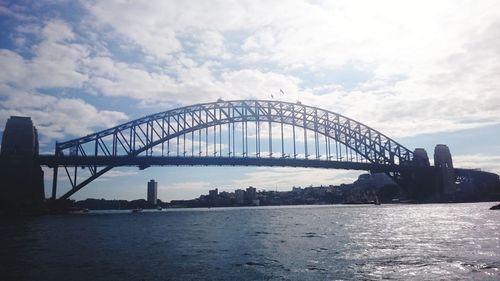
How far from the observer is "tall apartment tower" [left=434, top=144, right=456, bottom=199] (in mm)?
114500

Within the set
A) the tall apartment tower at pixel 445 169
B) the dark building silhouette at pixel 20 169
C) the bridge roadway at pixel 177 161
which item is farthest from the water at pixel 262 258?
the tall apartment tower at pixel 445 169

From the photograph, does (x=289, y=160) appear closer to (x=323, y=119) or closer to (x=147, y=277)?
(x=323, y=119)

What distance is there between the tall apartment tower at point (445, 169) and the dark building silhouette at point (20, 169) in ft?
311

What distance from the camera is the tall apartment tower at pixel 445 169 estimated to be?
376 ft

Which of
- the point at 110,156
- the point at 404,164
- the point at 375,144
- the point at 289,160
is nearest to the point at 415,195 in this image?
the point at 404,164

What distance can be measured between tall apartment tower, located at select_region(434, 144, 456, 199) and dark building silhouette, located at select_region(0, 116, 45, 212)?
94.8 metres

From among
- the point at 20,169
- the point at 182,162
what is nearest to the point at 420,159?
the point at 182,162

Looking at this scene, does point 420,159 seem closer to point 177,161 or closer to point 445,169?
point 445,169

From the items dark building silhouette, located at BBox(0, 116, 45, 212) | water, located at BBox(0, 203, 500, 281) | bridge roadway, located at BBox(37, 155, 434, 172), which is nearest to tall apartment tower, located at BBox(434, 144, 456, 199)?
bridge roadway, located at BBox(37, 155, 434, 172)

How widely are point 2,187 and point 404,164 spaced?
9179cm

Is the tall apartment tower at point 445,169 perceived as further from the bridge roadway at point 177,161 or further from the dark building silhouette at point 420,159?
the bridge roadway at point 177,161

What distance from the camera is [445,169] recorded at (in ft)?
378

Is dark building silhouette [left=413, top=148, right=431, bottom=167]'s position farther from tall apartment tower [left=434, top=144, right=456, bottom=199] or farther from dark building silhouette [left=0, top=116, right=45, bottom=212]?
dark building silhouette [left=0, top=116, right=45, bottom=212]

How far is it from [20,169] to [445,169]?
325 feet
